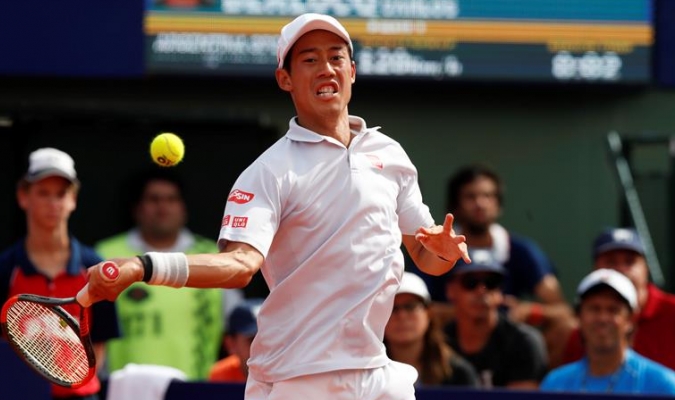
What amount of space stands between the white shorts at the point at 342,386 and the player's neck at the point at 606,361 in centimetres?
267

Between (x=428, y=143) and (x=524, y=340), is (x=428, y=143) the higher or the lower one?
the higher one

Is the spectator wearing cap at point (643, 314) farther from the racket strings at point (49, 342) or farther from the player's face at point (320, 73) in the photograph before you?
the racket strings at point (49, 342)

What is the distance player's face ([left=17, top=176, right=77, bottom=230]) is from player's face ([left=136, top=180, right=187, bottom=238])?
97 centimetres

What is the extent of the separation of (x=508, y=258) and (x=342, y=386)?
3.99 metres

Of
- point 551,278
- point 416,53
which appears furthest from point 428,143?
point 551,278

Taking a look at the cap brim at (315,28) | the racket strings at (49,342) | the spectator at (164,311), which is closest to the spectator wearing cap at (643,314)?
the spectator at (164,311)

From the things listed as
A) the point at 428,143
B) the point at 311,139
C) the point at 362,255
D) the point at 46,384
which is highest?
the point at 428,143

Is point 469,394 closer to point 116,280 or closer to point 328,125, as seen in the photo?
point 328,125

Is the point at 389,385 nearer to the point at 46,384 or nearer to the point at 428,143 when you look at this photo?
the point at 46,384

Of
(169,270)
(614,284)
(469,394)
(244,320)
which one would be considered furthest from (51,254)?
(169,270)

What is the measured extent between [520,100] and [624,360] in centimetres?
324

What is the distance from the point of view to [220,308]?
8711 mm

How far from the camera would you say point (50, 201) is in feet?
25.2

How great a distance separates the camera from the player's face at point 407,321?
7.68m
